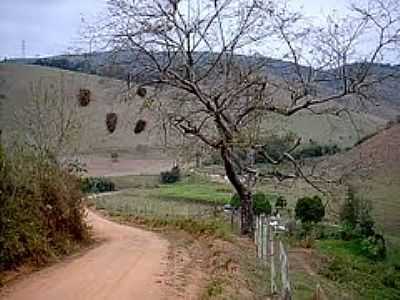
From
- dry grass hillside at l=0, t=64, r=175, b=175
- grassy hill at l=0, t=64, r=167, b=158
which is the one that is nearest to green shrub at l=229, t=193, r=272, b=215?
dry grass hillside at l=0, t=64, r=175, b=175

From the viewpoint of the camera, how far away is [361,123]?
97.0 feet

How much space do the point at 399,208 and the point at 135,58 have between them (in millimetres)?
16110

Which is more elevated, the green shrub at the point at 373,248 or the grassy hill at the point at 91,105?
the grassy hill at the point at 91,105

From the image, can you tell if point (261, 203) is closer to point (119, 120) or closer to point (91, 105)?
point (119, 120)

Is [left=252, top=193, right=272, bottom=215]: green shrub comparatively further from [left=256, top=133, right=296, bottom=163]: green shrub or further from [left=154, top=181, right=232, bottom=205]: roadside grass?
[left=154, top=181, right=232, bottom=205]: roadside grass

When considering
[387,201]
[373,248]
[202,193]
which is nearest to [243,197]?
[373,248]

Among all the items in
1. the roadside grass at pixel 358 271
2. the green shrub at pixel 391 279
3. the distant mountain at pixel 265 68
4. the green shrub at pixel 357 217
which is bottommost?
the green shrub at pixel 391 279

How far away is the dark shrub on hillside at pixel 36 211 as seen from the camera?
15.7 metres

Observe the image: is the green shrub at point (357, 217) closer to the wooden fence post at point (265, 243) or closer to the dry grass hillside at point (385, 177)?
the dry grass hillside at point (385, 177)

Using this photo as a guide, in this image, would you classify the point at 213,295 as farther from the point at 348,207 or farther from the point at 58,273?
the point at 348,207

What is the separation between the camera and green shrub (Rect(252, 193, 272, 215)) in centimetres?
3247

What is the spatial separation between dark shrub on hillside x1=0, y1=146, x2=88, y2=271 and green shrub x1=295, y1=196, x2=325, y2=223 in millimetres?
12062

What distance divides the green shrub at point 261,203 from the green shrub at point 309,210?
146 cm

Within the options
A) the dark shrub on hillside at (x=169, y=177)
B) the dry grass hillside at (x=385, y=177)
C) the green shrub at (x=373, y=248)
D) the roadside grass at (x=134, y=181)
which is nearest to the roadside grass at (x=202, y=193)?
the dark shrub on hillside at (x=169, y=177)
